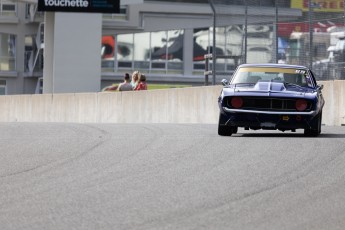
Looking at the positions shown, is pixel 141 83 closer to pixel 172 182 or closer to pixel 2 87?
pixel 172 182

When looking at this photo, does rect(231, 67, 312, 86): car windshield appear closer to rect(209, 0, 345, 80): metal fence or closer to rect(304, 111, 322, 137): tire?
rect(304, 111, 322, 137): tire

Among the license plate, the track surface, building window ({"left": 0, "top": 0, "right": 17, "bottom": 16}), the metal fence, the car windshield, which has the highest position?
building window ({"left": 0, "top": 0, "right": 17, "bottom": 16})

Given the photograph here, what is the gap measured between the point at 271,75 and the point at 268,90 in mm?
1011

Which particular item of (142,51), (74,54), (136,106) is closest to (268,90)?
(136,106)

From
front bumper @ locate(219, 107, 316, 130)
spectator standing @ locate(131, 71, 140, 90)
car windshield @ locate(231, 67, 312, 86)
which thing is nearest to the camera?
front bumper @ locate(219, 107, 316, 130)

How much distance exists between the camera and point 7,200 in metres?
10.5

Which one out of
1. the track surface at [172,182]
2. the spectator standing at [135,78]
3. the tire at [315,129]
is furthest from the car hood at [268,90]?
the spectator standing at [135,78]

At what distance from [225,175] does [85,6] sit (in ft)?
122

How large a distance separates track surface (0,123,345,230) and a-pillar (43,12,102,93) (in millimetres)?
37211

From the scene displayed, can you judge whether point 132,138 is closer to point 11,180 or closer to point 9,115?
point 11,180

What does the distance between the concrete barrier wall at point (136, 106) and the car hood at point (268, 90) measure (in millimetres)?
7076

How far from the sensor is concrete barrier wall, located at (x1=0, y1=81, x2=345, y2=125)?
87.9 feet

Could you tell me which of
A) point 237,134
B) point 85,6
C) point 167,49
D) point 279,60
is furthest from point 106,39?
point 237,134

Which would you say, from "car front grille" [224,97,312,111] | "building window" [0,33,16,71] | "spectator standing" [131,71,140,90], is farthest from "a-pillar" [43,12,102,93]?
"car front grille" [224,97,312,111]
